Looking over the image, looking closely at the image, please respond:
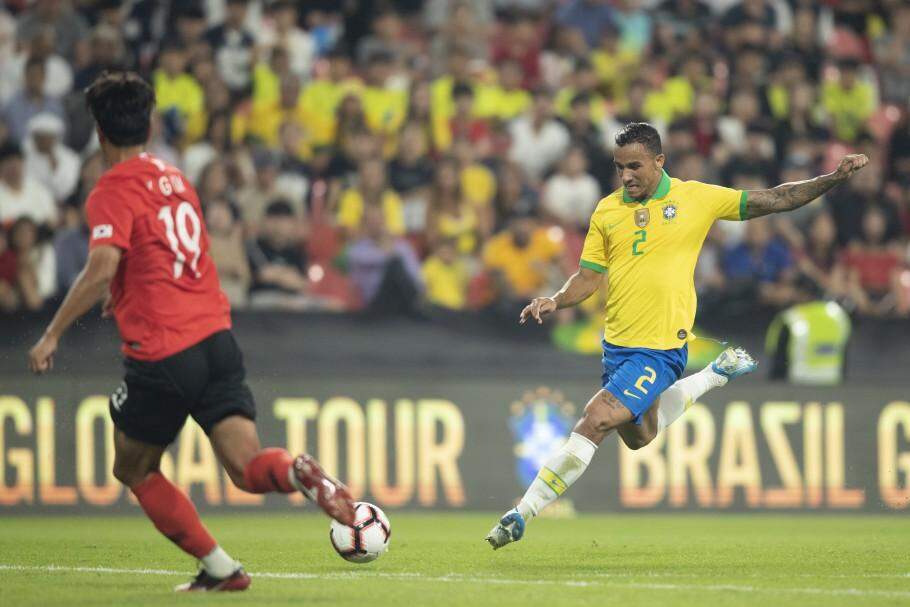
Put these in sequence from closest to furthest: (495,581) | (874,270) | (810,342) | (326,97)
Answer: (495,581)
(810,342)
(874,270)
(326,97)

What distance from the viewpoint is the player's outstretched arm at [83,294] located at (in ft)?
21.7

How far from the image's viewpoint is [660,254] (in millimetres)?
9102

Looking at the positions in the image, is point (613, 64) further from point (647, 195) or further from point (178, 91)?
point (647, 195)

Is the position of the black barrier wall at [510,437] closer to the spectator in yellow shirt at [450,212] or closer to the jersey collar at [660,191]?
the spectator in yellow shirt at [450,212]

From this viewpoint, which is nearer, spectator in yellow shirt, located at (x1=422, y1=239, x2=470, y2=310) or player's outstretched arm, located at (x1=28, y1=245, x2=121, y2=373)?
player's outstretched arm, located at (x1=28, y1=245, x2=121, y2=373)

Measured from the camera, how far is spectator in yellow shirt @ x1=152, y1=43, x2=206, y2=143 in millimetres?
16594

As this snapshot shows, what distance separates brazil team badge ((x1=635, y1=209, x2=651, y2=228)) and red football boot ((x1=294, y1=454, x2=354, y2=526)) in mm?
3085

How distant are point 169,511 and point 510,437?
6369 millimetres

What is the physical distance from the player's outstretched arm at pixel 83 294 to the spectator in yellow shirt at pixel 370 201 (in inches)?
337

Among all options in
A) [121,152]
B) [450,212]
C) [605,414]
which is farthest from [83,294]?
[450,212]

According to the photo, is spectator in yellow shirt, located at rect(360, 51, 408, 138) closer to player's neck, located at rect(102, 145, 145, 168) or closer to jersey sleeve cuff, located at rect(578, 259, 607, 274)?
jersey sleeve cuff, located at rect(578, 259, 607, 274)

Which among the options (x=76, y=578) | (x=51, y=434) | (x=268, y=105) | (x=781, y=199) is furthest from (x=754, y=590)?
(x=268, y=105)

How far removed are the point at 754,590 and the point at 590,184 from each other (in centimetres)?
934

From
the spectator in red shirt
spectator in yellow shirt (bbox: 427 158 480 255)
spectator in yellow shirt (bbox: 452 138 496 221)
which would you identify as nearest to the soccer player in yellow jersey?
spectator in yellow shirt (bbox: 427 158 480 255)
